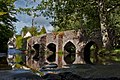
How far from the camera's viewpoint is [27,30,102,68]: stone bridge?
157ft

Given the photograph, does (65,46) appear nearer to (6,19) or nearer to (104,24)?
(6,19)

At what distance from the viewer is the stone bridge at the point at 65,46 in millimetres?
48000


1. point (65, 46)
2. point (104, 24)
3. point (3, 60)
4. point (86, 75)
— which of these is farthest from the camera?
point (65, 46)

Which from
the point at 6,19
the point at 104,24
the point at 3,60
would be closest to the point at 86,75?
the point at 3,60

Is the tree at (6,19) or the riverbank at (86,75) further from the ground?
the tree at (6,19)

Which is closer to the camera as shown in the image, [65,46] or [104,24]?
[104,24]

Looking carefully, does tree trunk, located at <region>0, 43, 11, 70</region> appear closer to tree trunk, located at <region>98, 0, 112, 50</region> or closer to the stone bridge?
the stone bridge

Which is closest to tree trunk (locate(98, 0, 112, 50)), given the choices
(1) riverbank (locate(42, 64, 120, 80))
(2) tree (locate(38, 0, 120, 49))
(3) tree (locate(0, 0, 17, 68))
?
(2) tree (locate(38, 0, 120, 49))

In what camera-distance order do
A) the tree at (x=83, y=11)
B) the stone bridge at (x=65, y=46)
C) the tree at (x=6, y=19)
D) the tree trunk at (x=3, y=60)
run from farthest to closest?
the stone bridge at (x=65, y=46) < the tree at (x=6, y=19) < the tree at (x=83, y=11) < the tree trunk at (x=3, y=60)

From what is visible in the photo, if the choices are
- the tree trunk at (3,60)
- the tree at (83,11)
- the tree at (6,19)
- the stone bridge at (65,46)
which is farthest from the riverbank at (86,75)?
the stone bridge at (65,46)

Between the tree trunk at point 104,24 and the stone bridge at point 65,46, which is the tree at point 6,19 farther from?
the tree trunk at point 104,24

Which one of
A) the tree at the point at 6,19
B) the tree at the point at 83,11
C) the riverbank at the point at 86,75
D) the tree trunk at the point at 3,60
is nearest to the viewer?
the riverbank at the point at 86,75

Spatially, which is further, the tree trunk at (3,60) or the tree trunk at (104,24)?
the tree trunk at (104,24)

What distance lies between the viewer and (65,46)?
6041cm
